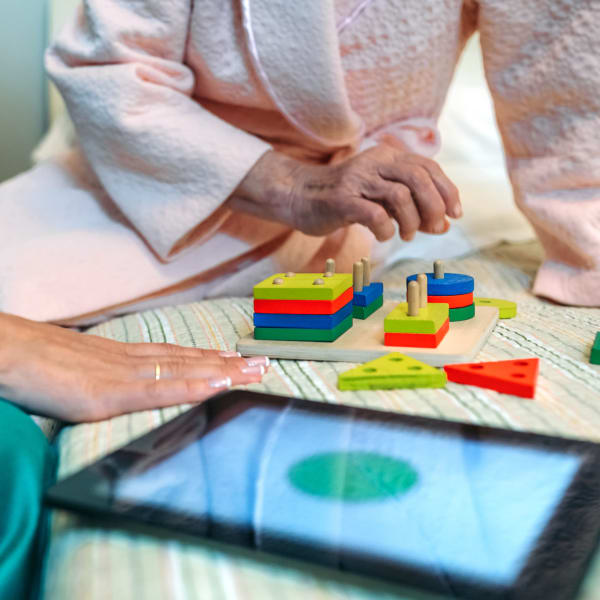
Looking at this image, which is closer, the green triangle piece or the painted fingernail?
the green triangle piece

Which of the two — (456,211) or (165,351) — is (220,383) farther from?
(456,211)

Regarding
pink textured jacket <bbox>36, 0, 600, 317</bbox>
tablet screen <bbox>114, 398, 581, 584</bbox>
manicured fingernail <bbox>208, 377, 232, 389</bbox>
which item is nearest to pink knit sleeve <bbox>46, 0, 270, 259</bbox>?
pink textured jacket <bbox>36, 0, 600, 317</bbox>

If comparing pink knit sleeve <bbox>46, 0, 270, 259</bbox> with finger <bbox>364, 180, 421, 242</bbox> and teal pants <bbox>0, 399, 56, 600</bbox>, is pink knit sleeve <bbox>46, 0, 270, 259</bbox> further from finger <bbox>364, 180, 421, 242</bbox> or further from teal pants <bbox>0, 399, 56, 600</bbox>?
teal pants <bbox>0, 399, 56, 600</bbox>

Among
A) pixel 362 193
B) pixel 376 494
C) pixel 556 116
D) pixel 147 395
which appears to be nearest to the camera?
pixel 376 494

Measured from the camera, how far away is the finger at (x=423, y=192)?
69 cm

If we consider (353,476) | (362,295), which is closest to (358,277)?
(362,295)

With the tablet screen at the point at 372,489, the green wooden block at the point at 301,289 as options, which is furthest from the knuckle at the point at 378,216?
the tablet screen at the point at 372,489

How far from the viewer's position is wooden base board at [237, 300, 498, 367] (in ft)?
1.91

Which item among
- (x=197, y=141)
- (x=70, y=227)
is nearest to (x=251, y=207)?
(x=197, y=141)

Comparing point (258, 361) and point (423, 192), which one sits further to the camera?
point (423, 192)

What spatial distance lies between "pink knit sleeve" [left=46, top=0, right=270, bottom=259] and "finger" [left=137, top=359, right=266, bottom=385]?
1.01 feet

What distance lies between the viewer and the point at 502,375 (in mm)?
532

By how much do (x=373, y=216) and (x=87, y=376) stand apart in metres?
0.34

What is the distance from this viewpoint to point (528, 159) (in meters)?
0.90
